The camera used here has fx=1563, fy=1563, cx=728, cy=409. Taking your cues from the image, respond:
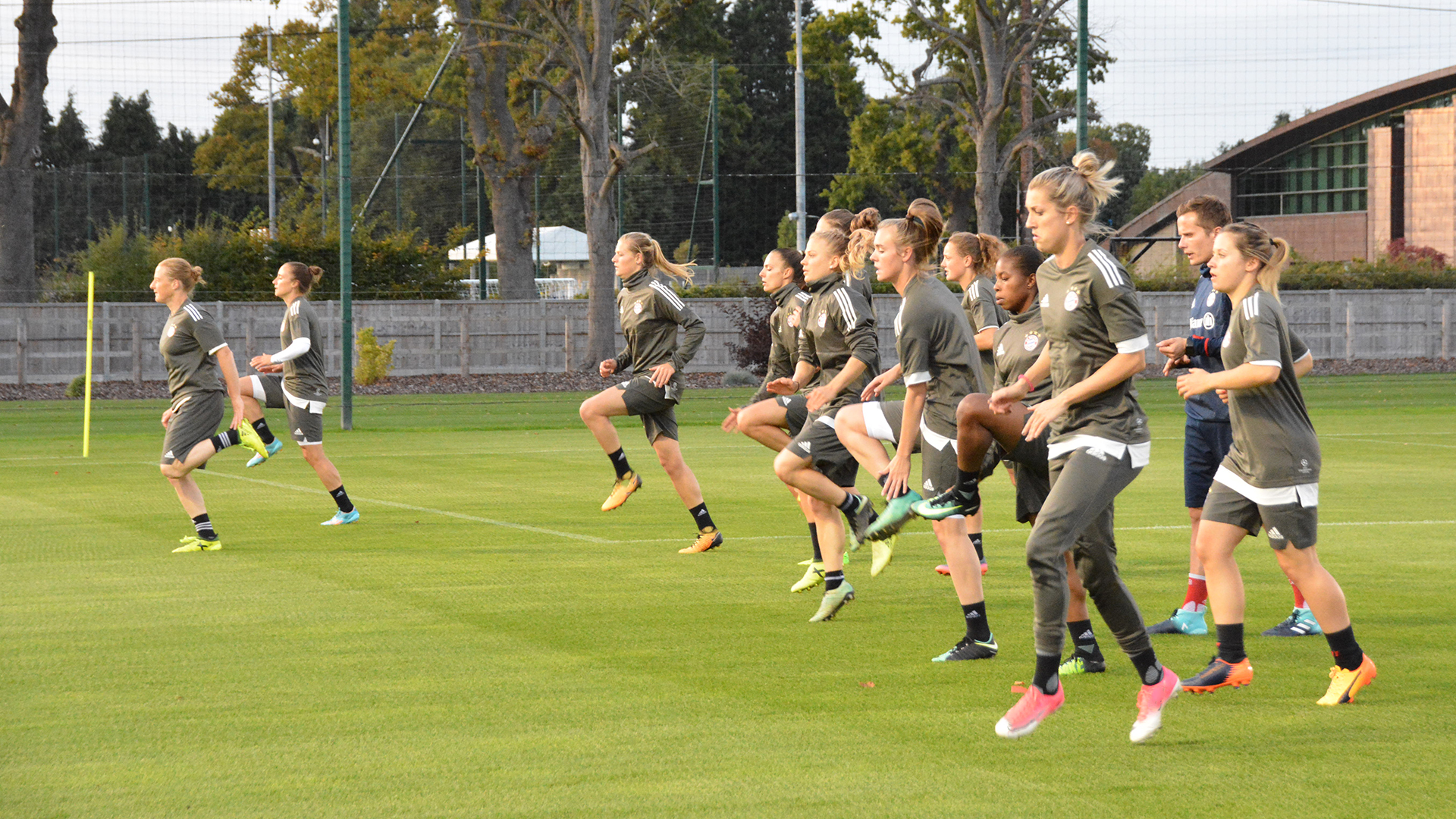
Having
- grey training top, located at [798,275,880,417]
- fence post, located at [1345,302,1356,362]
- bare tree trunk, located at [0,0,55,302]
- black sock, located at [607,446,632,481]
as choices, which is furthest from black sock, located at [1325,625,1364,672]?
fence post, located at [1345,302,1356,362]

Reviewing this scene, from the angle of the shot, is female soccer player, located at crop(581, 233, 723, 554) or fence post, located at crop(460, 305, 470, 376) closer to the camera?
female soccer player, located at crop(581, 233, 723, 554)

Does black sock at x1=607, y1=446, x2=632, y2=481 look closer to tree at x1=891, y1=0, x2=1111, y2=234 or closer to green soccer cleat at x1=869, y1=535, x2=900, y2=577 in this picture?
green soccer cleat at x1=869, y1=535, x2=900, y2=577

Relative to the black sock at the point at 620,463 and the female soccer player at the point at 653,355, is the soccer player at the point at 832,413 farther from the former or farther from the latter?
the black sock at the point at 620,463

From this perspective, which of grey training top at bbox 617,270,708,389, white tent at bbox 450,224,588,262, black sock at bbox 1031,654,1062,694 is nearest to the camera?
black sock at bbox 1031,654,1062,694

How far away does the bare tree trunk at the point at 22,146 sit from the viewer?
→ 3569cm

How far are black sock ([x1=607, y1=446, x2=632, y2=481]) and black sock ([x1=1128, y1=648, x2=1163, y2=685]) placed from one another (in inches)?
258

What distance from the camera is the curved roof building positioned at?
48594 mm

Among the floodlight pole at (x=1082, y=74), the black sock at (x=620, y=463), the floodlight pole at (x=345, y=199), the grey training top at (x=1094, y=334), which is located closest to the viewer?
the grey training top at (x=1094, y=334)

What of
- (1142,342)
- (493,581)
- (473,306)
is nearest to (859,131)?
(473,306)

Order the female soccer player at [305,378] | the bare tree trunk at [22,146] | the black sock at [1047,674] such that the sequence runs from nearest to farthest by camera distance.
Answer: the black sock at [1047,674] < the female soccer player at [305,378] < the bare tree trunk at [22,146]

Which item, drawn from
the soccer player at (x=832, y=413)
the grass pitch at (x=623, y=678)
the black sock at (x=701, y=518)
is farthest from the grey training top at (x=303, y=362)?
the soccer player at (x=832, y=413)

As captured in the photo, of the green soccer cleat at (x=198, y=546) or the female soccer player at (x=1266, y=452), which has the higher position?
the female soccer player at (x=1266, y=452)

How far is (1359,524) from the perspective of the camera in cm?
1158

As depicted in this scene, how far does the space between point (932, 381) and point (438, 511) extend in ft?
22.1
